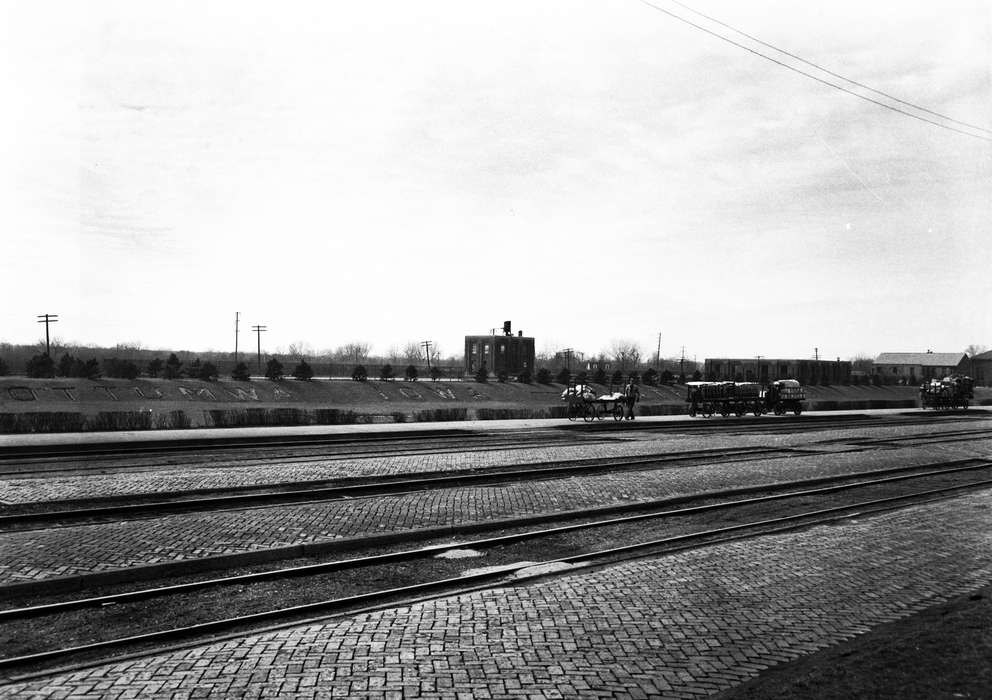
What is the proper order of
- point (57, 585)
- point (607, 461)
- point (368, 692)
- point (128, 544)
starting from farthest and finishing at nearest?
1. point (607, 461)
2. point (128, 544)
3. point (57, 585)
4. point (368, 692)

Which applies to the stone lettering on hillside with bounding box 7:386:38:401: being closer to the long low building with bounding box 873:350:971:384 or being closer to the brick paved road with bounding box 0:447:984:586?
the brick paved road with bounding box 0:447:984:586

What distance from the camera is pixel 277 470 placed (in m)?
16.3

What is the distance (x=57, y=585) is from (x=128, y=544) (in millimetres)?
1590

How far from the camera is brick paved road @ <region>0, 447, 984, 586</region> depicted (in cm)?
889

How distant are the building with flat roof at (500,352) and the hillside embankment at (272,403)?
1958 centimetres

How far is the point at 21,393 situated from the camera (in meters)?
48.8

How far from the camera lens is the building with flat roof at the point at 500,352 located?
90.0 meters

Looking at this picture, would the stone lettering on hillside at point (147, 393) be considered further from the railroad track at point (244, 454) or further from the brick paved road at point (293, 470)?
the brick paved road at point (293, 470)

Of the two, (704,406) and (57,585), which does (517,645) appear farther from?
(704,406)

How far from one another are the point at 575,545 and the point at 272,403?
4666 cm

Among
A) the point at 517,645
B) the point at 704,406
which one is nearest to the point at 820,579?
the point at 517,645

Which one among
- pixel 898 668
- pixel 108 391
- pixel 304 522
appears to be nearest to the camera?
pixel 898 668

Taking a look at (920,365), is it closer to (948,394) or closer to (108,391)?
(948,394)

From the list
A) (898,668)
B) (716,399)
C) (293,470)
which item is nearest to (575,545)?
(898,668)
